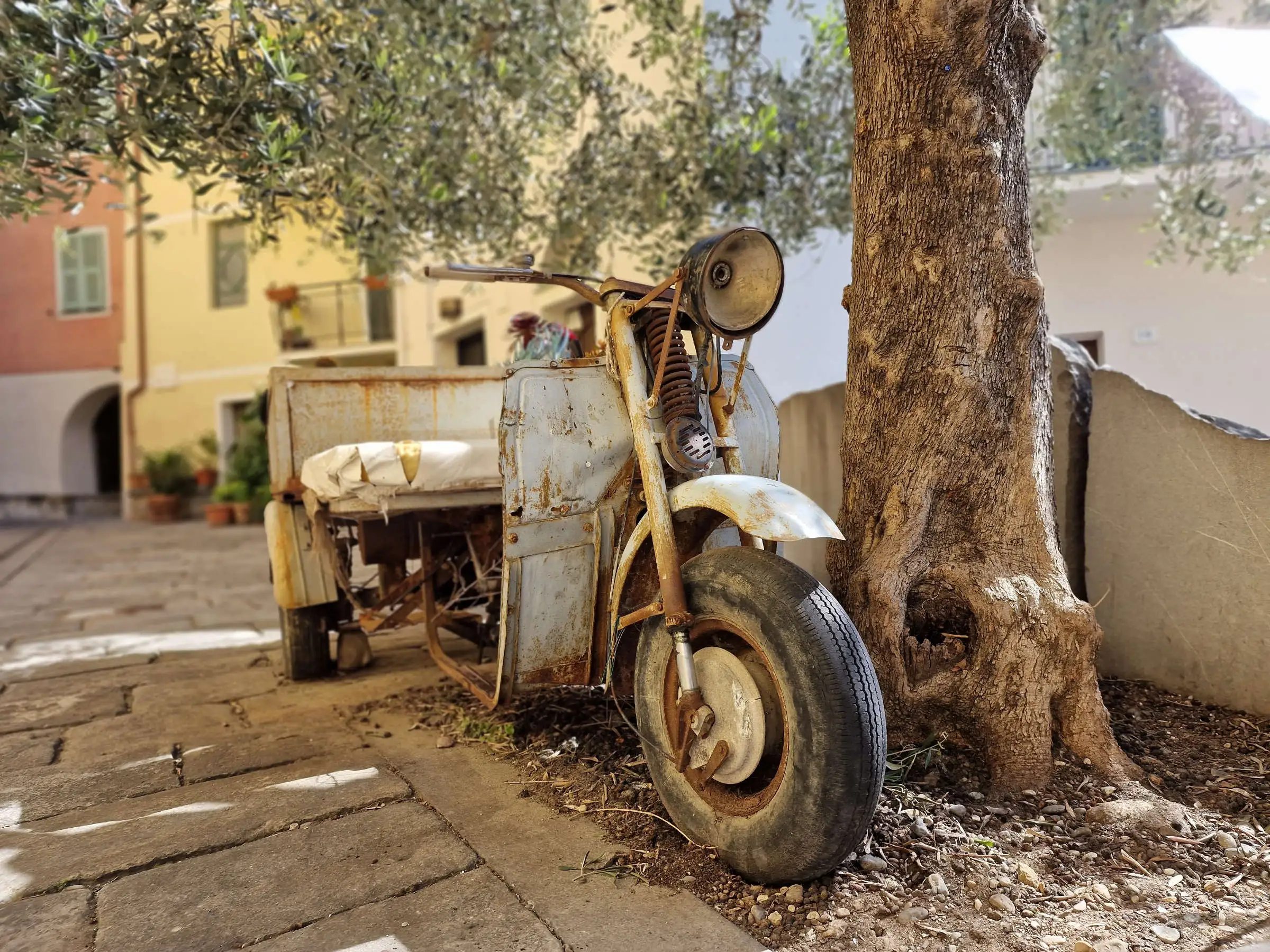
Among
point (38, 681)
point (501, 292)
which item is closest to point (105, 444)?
point (501, 292)

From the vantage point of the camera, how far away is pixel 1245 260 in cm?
614

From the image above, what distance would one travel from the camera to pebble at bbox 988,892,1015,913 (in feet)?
6.22

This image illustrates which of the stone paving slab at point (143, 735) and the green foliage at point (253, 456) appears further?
the green foliage at point (253, 456)

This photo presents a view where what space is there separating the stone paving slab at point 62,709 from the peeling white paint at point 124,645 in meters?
0.73

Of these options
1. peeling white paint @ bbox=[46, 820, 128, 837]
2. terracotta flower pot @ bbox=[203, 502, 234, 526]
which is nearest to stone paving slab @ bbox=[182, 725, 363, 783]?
peeling white paint @ bbox=[46, 820, 128, 837]

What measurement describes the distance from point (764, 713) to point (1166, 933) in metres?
0.90

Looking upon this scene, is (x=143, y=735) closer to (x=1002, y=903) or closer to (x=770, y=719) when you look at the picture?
(x=770, y=719)

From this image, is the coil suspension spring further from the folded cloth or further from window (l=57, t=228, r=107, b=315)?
window (l=57, t=228, r=107, b=315)

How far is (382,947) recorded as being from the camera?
1.87 metres

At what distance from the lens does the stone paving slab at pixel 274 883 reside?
1.96 metres

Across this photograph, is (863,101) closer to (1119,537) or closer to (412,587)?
(1119,537)

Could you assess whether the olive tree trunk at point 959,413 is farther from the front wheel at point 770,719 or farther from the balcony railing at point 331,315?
the balcony railing at point 331,315

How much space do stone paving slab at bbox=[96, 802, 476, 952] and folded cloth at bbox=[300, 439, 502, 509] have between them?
3.72 feet

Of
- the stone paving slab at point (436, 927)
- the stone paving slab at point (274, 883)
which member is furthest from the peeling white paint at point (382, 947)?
the stone paving slab at point (274, 883)
